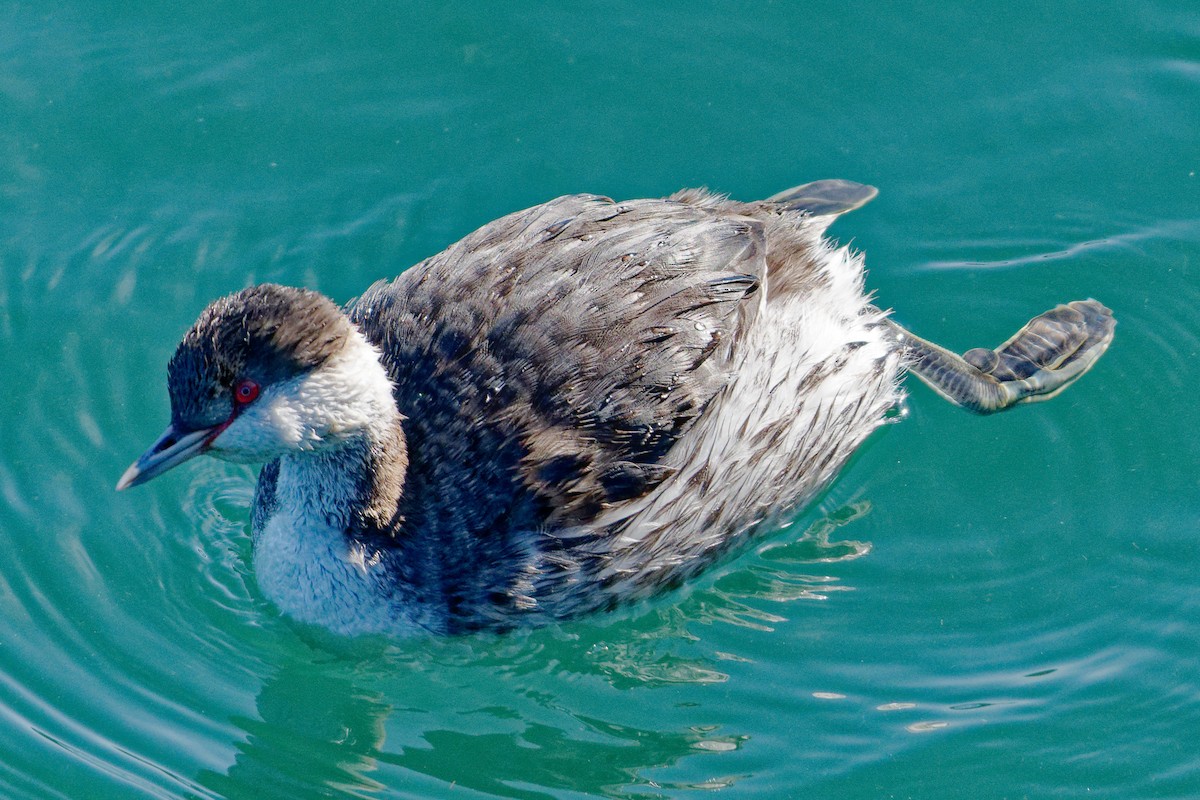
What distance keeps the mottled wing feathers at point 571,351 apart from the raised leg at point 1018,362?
1.34 metres

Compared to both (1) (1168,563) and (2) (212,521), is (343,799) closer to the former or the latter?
(2) (212,521)

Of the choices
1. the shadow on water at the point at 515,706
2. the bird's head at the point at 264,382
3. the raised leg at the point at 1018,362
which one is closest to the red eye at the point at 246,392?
the bird's head at the point at 264,382

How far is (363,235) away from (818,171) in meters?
2.55

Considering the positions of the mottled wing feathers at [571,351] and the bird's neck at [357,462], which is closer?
the bird's neck at [357,462]

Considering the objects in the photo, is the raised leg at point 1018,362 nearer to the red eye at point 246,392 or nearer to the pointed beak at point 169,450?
the red eye at point 246,392

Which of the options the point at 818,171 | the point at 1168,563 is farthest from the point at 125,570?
the point at 1168,563

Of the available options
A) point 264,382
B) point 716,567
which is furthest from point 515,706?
point 264,382

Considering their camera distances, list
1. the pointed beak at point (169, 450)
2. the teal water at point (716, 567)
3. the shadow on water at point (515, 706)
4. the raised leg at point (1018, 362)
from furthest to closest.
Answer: the raised leg at point (1018, 362)
the teal water at point (716, 567)
the shadow on water at point (515, 706)
the pointed beak at point (169, 450)

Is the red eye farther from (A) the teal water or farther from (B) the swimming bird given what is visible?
(A) the teal water

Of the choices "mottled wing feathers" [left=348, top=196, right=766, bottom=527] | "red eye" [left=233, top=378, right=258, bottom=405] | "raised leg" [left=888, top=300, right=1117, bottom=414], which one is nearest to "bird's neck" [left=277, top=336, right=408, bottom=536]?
"mottled wing feathers" [left=348, top=196, right=766, bottom=527]

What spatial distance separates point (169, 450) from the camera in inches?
224

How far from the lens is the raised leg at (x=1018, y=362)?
23.7 ft

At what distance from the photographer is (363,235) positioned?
26.0 feet

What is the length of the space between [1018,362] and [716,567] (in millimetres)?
1952
